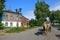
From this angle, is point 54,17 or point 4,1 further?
point 54,17

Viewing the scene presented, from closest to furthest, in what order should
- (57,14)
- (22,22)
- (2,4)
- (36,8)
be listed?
(2,4)
(22,22)
(36,8)
(57,14)

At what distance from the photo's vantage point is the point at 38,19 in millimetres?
91750

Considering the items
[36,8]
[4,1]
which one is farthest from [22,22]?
[4,1]

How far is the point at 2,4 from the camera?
5672 cm

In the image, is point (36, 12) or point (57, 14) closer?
point (36, 12)

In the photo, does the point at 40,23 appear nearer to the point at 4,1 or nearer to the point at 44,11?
the point at 44,11

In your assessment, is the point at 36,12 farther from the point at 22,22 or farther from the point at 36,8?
the point at 22,22

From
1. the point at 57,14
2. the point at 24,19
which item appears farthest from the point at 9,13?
the point at 57,14

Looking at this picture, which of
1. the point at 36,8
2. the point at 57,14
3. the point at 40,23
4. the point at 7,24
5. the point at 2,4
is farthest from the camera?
the point at 57,14

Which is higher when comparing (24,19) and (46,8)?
(46,8)

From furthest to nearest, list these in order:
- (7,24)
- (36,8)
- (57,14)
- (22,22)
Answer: (57,14)
(36,8)
(22,22)
(7,24)

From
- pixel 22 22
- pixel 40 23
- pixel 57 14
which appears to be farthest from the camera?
pixel 57 14

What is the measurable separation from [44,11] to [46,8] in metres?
3.41

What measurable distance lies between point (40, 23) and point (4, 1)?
33.9 m
